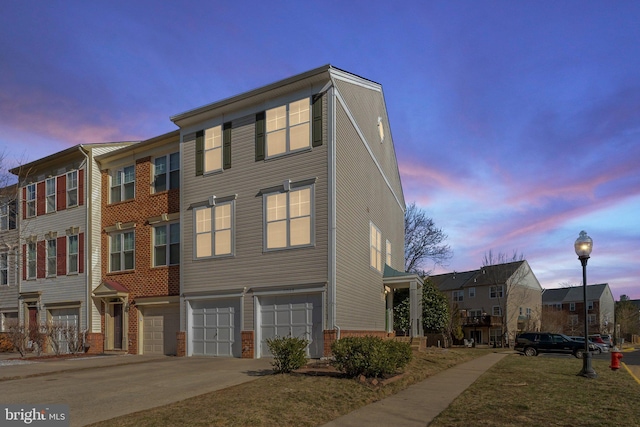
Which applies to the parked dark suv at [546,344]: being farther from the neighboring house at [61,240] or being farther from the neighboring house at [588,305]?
the neighboring house at [588,305]

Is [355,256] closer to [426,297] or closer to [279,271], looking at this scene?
[279,271]

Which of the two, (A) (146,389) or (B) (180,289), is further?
(B) (180,289)

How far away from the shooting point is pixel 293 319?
60.5 feet

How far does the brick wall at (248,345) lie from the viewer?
1886cm

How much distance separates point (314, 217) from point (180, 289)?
6842 millimetres

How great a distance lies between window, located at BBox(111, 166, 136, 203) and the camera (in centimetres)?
2477

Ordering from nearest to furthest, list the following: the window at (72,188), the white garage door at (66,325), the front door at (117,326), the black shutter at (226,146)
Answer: the black shutter at (226,146)
the white garage door at (66,325)
the front door at (117,326)
the window at (72,188)

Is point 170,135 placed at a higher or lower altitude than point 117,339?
higher

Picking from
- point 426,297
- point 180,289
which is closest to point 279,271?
point 180,289

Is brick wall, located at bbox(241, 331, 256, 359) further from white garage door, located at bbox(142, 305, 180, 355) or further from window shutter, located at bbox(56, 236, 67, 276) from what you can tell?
window shutter, located at bbox(56, 236, 67, 276)

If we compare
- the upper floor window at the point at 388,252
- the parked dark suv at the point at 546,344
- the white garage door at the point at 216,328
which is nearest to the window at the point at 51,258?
the white garage door at the point at 216,328

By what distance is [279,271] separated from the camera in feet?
61.3

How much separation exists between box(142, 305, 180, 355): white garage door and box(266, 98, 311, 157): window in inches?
323

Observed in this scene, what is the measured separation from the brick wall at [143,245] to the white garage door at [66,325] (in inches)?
100
